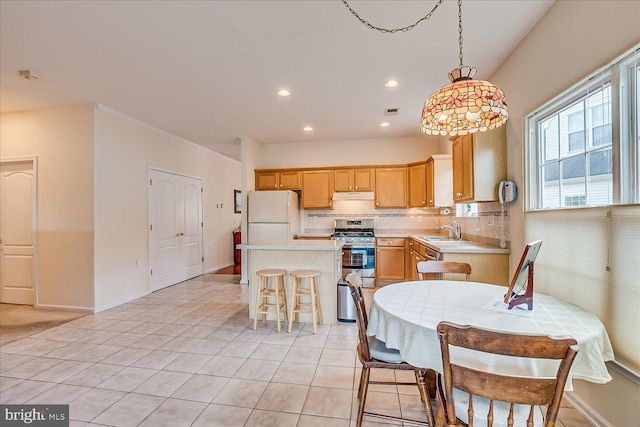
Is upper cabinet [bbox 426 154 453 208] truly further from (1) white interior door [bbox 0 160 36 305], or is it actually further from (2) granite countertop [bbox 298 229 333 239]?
(1) white interior door [bbox 0 160 36 305]

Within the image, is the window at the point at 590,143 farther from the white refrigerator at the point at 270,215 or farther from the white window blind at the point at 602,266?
the white refrigerator at the point at 270,215

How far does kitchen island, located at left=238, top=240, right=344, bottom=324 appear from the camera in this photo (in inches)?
133

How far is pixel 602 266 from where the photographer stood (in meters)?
1.67

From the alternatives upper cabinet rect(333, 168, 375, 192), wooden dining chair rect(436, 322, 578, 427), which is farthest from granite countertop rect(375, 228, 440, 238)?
wooden dining chair rect(436, 322, 578, 427)

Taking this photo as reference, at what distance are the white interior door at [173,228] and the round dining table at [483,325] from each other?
4400mm

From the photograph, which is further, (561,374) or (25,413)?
(25,413)

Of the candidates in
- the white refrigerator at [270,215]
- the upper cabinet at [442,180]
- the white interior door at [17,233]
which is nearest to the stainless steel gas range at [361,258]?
the white refrigerator at [270,215]

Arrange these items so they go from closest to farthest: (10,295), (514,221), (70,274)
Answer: (514,221) < (70,274) < (10,295)

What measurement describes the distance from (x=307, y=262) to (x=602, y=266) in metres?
2.53

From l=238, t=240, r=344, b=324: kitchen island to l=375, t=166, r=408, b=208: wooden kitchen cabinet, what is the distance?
7.17 feet

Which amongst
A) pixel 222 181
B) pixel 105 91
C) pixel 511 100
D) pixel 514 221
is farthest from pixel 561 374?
pixel 222 181

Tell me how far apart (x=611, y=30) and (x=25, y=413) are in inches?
166

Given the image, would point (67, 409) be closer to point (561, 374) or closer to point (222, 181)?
point (561, 374)

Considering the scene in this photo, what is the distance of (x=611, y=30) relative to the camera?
5.39 feet
